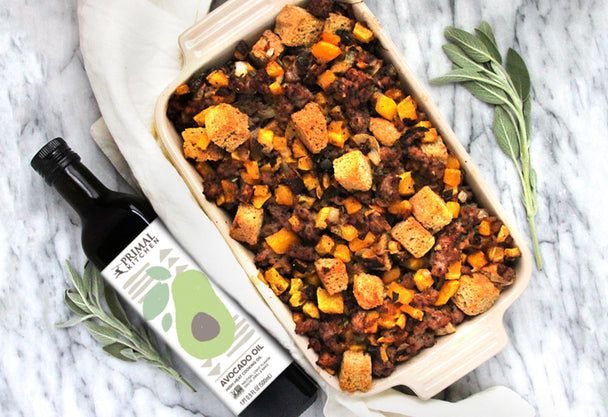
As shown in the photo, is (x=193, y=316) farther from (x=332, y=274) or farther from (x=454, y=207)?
(x=454, y=207)

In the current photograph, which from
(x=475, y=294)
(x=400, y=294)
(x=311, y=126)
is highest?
(x=311, y=126)

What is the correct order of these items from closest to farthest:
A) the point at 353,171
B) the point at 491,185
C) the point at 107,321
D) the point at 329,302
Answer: the point at 353,171
the point at 329,302
the point at 107,321
the point at 491,185

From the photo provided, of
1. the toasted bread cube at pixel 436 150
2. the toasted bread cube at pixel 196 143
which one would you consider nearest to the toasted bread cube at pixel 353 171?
the toasted bread cube at pixel 436 150

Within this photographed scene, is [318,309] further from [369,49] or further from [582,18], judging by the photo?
[582,18]

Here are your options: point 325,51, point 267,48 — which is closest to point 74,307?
point 267,48

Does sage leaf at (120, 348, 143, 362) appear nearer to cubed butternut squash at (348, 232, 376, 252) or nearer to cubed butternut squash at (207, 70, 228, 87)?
cubed butternut squash at (348, 232, 376, 252)

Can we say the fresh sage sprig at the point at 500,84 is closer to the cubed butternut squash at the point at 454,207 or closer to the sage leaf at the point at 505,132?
the sage leaf at the point at 505,132

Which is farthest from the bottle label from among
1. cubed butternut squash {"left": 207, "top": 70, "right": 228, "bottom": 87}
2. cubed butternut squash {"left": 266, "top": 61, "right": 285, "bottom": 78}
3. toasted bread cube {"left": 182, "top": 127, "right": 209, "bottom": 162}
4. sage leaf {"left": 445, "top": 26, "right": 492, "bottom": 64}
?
sage leaf {"left": 445, "top": 26, "right": 492, "bottom": 64}
